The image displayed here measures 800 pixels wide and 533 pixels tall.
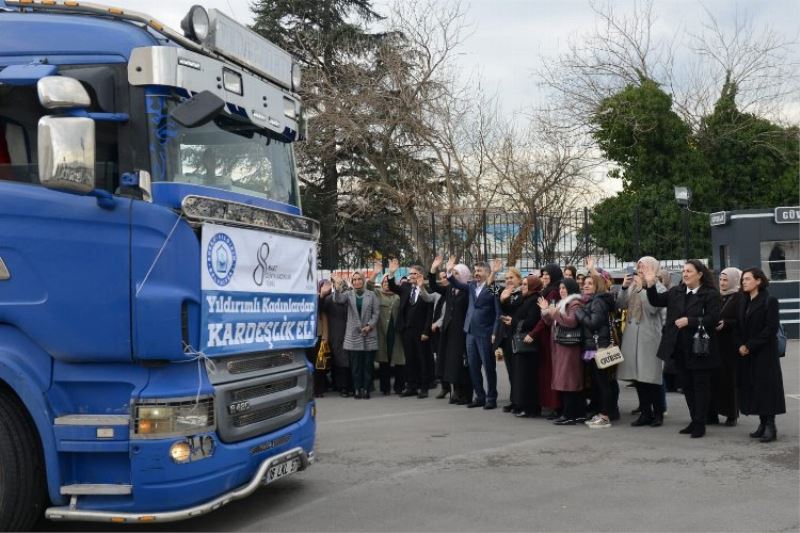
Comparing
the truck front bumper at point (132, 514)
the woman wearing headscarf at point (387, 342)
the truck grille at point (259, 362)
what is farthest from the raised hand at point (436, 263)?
the truck front bumper at point (132, 514)

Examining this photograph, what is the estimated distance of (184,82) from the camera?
5352mm

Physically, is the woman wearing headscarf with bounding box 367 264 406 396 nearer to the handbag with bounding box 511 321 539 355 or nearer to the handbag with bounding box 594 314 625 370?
the handbag with bounding box 511 321 539 355

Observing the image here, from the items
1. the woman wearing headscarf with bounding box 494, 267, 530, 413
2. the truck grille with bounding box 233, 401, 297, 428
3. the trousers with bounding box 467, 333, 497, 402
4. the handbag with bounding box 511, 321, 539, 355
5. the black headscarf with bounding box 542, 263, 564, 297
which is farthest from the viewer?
the trousers with bounding box 467, 333, 497, 402

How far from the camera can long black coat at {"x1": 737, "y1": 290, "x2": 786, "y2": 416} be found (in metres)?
8.62

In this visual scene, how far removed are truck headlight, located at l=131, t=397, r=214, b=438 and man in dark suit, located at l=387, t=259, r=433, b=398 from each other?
26.1ft

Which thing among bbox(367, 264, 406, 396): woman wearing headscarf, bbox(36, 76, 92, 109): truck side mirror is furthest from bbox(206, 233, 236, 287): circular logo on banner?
bbox(367, 264, 406, 396): woman wearing headscarf

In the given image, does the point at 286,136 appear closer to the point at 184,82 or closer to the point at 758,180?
the point at 184,82

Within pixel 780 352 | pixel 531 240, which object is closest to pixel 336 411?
pixel 780 352

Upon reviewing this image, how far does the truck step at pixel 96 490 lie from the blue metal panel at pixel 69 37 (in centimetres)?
260

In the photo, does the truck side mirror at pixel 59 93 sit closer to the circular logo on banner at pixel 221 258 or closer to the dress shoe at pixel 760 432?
the circular logo on banner at pixel 221 258

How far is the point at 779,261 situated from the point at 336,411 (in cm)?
1306

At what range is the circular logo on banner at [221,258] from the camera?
5.32m

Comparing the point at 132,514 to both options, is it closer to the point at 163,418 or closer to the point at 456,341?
the point at 163,418

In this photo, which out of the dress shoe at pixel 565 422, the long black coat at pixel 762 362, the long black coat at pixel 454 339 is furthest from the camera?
the long black coat at pixel 454 339
